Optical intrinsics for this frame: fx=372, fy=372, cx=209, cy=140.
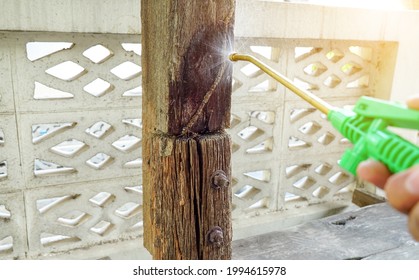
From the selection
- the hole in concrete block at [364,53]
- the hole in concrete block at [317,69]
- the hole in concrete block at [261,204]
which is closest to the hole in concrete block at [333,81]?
the hole in concrete block at [317,69]

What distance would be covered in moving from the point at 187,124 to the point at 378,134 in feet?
1.12

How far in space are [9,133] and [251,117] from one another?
0.94 metres

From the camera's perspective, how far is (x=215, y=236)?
2.20 feet

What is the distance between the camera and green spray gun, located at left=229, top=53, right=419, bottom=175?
0.33 m

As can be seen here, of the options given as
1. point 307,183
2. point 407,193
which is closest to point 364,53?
point 307,183

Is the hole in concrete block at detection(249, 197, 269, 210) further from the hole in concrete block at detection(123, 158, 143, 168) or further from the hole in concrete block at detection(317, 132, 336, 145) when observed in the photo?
the hole in concrete block at detection(123, 158, 143, 168)

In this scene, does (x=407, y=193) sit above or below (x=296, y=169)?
above

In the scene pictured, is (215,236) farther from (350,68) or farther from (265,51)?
(350,68)

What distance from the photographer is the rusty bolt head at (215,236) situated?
670 mm

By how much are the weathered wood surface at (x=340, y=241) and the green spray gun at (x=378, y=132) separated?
3.11 ft

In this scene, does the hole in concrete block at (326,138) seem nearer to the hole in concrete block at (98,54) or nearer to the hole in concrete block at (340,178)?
the hole in concrete block at (340,178)

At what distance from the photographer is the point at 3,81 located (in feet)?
3.79

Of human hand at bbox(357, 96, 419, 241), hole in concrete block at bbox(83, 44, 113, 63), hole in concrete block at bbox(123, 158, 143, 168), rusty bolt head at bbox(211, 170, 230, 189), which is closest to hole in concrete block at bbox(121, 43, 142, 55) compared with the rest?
hole in concrete block at bbox(83, 44, 113, 63)
